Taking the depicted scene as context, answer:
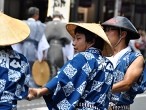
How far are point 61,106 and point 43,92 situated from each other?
17cm

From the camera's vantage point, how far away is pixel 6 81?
137 inches

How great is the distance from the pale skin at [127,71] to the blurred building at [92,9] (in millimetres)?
14572

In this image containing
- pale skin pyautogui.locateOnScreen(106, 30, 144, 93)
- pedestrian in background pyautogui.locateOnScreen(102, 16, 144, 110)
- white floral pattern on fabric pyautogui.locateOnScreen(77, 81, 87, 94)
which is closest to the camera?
white floral pattern on fabric pyautogui.locateOnScreen(77, 81, 87, 94)

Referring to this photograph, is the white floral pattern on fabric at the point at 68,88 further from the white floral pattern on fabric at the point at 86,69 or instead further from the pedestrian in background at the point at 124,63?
the pedestrian in background at the point at 124,63

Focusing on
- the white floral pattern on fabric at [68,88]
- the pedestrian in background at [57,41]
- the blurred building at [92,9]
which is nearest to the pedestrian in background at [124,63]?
the white floral pattern on fabric at [68,88]

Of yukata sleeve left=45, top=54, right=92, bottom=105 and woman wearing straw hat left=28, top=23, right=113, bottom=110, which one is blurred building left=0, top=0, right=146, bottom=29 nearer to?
woman wearing straw hat left=28, top=23, right=113, bottom=110

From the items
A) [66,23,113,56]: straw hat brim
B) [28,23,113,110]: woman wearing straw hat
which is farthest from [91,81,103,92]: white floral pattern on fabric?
[66,23,113,56]: straw hat brim

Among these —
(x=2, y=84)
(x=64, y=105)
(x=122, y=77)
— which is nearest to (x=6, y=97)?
(x=2, y=84)

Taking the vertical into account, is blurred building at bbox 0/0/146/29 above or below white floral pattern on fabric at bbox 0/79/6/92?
below

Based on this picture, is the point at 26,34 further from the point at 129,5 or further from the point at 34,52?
the point at 129,5

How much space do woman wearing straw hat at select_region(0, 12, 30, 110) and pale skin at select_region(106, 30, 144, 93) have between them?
3.13 feet

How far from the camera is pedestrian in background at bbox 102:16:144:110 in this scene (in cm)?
442

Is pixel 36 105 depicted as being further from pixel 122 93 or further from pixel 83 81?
pixel 83 81

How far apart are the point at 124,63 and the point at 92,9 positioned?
61.2ft
